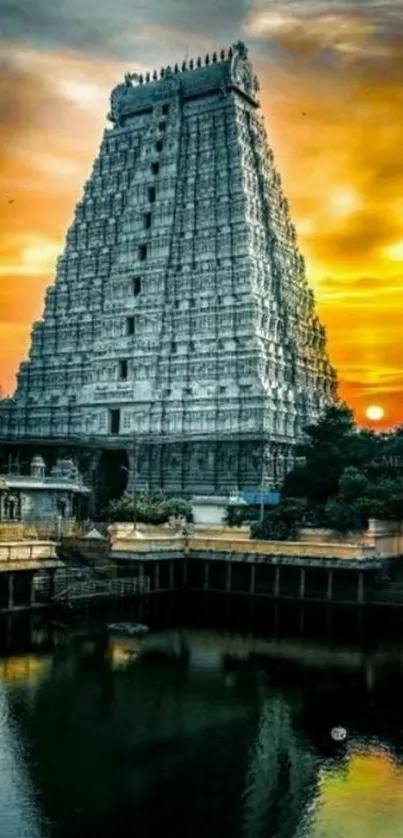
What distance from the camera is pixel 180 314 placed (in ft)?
253

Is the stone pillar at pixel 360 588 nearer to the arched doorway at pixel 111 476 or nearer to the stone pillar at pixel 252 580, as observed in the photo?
the stone pillar at pixel 252 580

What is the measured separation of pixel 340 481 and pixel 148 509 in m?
11.6

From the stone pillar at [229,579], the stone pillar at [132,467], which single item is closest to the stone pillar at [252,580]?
the stone pillar at [229,579]

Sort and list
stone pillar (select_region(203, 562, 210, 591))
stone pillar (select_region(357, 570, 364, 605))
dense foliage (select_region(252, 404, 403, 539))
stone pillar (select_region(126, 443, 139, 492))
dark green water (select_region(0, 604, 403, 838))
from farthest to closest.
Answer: stone pillar (select_region(126, 443, 139, 492))
stone pillar (select_region(203, 562, 210, 591))
dense foliage (select_region(252, 404, 403, 539))
stone pillar (select_region(357, 570, 364, 605))
dark green water (select_region(0, 604, 403, 838))

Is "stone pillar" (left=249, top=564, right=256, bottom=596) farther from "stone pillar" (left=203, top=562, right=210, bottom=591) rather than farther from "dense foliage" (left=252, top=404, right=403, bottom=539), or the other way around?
"stone pillar" (left=203, top=562, right=210, bottom=591)

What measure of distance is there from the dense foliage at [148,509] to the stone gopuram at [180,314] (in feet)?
26.5

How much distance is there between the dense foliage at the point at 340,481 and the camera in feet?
179

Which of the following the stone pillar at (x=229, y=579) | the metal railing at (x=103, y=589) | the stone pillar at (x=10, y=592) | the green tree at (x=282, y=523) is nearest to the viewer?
the stone pillar at (x=10, y=592)

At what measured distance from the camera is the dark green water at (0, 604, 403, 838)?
73.5ft

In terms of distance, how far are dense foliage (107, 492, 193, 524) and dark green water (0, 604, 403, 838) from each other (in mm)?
18471

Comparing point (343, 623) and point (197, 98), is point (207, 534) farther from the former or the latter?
point (197, 98)

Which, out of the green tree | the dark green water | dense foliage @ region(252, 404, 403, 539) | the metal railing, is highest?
dense foliage @ region(252, 404, 403, 539)

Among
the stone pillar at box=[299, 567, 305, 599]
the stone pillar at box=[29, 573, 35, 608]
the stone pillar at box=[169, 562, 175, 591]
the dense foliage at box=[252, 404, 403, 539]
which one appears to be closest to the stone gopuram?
the dense foliage at box=[252, 404, 403, 539]

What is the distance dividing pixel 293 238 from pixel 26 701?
195 ft
